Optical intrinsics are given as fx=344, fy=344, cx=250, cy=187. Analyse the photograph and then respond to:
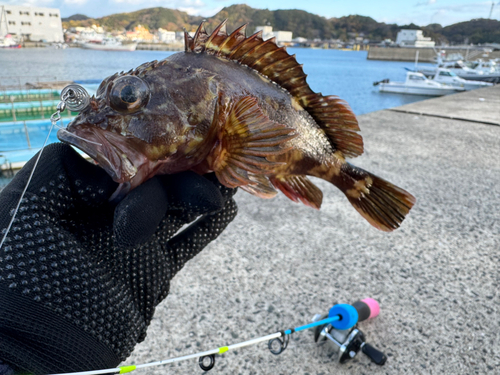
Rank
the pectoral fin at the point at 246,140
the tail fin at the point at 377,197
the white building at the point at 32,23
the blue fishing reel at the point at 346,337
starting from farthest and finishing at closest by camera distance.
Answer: the white building at the point at 32,23 → the blue fishing reel at the point at 346,337 → the tail fin at the point at 377,197 → the pectoral fin at the point at 246,140

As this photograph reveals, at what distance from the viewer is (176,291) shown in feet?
8.30

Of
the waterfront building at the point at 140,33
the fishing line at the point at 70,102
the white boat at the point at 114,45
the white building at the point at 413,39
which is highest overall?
the white building at the point at 413,39

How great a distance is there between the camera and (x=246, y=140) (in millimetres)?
1237

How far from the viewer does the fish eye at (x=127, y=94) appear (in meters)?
1.12

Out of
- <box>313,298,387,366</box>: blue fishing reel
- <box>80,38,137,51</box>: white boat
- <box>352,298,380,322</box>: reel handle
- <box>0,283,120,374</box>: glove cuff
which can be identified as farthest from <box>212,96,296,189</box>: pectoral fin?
<box>80,38,137,51</box>: white boat

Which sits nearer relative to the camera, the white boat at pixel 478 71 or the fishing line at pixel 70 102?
the fishing line at pixel 70 102

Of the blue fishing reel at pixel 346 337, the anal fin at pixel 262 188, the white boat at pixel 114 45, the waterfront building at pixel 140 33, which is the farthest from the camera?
the white boat at pixel 114 45

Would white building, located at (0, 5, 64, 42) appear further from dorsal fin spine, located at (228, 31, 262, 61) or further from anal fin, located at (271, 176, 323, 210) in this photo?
anal fin, located at (271, 176, 323, 210)

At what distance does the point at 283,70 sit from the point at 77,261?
1.10m

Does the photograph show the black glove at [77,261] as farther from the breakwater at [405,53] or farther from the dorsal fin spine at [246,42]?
the breakwater at [405,53]

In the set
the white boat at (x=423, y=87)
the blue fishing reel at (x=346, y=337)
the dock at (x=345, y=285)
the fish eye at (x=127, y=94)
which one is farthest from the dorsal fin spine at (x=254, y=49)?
the white boat at (x=423, y=87)

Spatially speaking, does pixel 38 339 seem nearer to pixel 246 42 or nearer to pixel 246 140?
pixel 246 140

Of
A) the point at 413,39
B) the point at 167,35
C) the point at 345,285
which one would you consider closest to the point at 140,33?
the point at 167,35

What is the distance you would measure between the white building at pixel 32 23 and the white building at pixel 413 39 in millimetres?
76408
